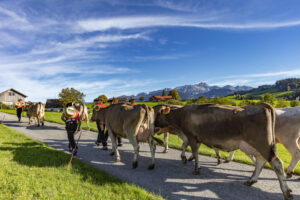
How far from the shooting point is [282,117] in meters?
5.71

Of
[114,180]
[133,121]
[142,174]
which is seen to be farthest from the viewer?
[133,121]

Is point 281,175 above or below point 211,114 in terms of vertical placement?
below

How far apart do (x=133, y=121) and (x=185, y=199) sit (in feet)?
10.8

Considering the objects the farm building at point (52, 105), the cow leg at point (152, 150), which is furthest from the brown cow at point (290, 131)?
the farm building at point (52, 105)

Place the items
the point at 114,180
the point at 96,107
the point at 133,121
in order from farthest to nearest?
the point at 96,107 < the point at 133,121 < the point at 114,180

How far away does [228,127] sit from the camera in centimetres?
492

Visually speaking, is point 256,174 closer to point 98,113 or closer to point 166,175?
point 166,175

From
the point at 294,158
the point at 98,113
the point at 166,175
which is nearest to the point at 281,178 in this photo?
the point at 294,158

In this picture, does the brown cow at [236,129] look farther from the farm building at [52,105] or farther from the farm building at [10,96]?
the farm building at [52,105]

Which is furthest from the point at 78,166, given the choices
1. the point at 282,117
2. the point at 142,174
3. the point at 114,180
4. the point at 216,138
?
the point at 282,117

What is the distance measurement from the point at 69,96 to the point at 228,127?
82.1m

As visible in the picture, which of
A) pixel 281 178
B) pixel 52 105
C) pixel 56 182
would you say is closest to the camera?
pixel 281 178

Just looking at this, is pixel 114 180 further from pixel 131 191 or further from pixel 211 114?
pixel 211 114

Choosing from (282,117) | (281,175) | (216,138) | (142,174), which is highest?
(282,117)
